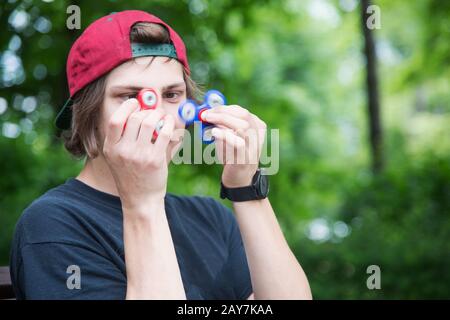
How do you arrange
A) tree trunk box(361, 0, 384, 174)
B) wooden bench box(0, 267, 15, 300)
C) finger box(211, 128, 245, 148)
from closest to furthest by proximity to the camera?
finger box(211, 128, 245, 148) → wooden bench box(0, 267, 15, 300) → tree trunk box(361, 0, 384, 174)

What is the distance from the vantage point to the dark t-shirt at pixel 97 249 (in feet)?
5.52

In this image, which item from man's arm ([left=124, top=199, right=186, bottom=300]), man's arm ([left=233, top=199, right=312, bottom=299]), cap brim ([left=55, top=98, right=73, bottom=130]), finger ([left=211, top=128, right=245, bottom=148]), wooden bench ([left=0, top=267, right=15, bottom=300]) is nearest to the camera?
man's arm ([left=124, top=199, right=186, bottom=300])

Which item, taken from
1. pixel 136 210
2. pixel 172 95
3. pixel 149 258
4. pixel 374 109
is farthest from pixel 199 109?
pixel 374 109

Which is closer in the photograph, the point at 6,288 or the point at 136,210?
the point at 136,210

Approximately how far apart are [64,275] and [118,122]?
1.57ft

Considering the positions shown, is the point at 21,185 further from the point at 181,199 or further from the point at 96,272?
the point at 96,272

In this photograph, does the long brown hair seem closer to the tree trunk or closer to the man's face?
the man's face

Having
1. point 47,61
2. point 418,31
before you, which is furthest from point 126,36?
point 418,31

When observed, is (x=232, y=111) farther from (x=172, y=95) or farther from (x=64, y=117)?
(x=64, y=117)

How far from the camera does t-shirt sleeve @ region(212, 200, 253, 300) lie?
2.20m

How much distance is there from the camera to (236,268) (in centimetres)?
223

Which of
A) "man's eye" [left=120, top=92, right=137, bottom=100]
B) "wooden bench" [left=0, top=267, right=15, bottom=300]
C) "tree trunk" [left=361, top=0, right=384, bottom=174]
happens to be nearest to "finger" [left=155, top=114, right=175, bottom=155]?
"man's eye" [left=120, top=92, right=137, bottom=100]

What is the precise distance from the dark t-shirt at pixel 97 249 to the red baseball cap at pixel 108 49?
15.2 inches

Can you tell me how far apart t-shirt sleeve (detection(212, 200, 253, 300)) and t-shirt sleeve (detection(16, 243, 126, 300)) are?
567 millimetres
